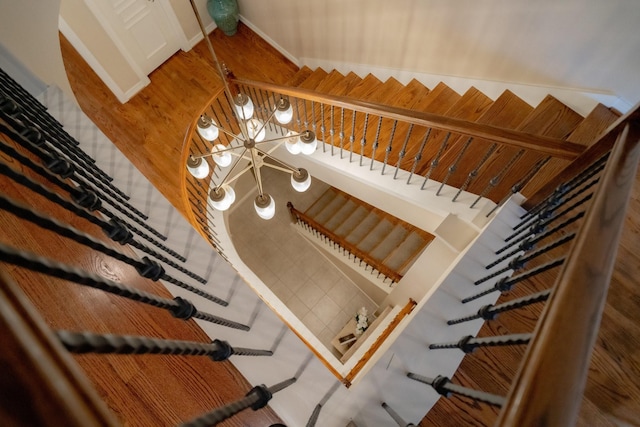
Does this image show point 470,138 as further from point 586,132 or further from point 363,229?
point 363,229

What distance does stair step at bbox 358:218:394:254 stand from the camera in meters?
5.02

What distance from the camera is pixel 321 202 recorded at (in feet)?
22.6

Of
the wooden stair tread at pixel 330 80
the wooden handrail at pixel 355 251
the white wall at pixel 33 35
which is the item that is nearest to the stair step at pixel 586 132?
the wooden handrail at pixel 355 251

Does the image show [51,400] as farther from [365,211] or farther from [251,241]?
[251,241]

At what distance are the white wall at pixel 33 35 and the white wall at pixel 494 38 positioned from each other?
9.16ft

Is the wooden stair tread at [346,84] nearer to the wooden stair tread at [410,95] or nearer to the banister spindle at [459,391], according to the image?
the wooden stair tread at [410,95]

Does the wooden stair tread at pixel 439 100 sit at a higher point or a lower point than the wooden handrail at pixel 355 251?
higher

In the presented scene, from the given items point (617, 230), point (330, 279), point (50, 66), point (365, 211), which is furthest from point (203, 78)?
point (617, 230)

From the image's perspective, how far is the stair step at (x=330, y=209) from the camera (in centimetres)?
641

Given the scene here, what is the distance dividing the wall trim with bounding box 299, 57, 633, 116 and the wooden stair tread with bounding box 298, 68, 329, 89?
10.6 inches

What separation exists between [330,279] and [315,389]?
441cm

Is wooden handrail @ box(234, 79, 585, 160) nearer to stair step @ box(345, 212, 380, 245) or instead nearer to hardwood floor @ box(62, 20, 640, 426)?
hardwood floor @ box(62, 20, 640, 426)

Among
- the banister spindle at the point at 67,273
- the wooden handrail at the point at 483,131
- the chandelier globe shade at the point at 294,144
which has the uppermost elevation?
the wooden handrail at the point at 483,131

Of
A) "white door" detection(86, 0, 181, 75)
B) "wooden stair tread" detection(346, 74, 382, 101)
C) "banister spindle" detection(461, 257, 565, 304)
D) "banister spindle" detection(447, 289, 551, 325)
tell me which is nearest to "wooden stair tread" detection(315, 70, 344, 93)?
"wooden stair tread" detection(346, 74, 382, 101)
